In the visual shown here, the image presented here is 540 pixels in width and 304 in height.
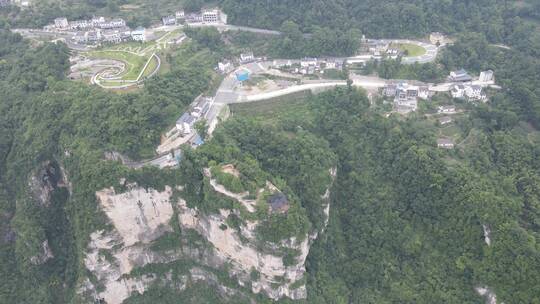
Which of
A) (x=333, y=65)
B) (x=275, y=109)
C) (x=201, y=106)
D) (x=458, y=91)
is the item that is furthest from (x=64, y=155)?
(x=458, y=91)

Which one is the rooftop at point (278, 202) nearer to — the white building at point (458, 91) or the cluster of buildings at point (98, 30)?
the white building at point (458, 91)

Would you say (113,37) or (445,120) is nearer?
(445,120)

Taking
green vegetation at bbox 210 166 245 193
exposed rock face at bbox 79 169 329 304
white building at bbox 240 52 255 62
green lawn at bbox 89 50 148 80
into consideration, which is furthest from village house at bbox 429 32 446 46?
green vegetation at bbox 210 166 245 193

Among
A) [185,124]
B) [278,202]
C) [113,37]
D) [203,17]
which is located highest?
[203,17]

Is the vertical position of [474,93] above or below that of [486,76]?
Answer: below

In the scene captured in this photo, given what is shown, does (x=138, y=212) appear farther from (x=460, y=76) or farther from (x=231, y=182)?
(x=460, y=76)

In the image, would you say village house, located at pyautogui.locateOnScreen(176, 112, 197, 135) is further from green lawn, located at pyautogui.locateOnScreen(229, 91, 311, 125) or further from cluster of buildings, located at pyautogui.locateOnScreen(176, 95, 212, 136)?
green lawn, located at pyautogui.locateOnScreen(229, 91, 311, 125)
